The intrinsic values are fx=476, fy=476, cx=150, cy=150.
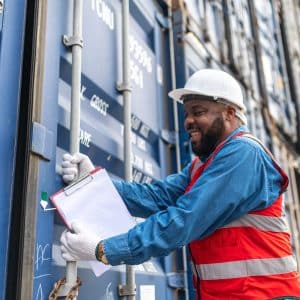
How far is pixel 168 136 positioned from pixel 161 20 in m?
0.76

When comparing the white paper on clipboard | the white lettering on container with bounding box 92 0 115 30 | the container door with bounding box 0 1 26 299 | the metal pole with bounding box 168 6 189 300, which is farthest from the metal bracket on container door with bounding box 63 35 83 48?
the metal pole with bounding box 168 6 189 300

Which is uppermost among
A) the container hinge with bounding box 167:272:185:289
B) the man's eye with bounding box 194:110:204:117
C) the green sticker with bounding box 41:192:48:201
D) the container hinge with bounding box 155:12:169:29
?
the container hinge with bounding box 155:12:169:29

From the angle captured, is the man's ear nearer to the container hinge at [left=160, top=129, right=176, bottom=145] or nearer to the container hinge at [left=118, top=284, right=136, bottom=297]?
the container hinge at [left=160, top=129, right=176, bottom=145]

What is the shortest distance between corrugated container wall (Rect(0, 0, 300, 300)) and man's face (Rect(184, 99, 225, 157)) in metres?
0.36

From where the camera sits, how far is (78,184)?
1.68 m

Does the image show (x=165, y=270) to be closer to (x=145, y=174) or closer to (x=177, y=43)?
(x=145, y=174)

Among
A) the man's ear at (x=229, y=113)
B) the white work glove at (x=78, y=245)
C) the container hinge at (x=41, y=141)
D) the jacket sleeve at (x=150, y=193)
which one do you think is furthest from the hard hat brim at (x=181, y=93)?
the white work glove at (x=78, y=245)

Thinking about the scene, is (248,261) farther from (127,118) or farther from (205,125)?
(127,118)

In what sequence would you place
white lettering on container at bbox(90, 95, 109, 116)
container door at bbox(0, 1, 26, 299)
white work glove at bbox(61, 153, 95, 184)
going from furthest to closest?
A: white lettering on container at bbox(90, 95, 109, 116), white work glove at bbox(61, 153, 95, 184), container door at bbox(0, 1, 26, 299)

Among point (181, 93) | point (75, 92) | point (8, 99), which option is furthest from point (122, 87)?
point (8, 99)

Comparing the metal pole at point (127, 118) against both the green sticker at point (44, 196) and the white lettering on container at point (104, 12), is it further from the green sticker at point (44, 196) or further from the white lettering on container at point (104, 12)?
the green sticker at point (44, 196)

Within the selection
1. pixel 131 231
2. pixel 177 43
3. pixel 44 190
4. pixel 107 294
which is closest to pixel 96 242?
pixel 131 231

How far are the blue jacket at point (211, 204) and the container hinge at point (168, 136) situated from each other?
869mm

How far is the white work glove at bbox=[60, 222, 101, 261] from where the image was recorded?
1.54m
